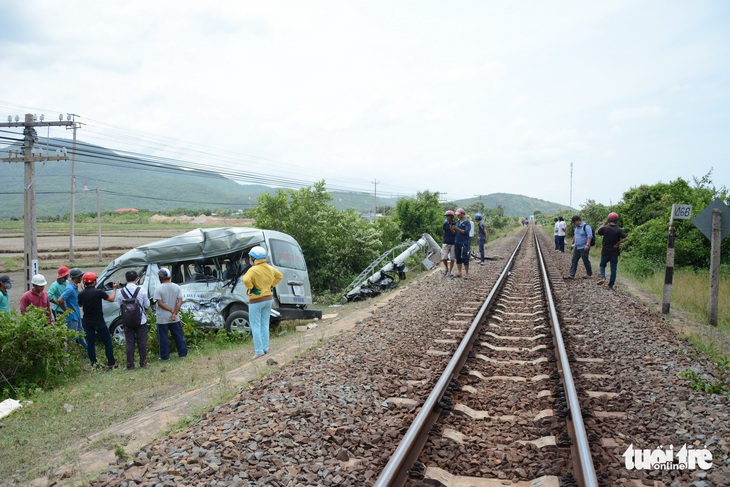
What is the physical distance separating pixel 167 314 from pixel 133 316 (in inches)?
23.4

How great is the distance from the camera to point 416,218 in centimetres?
3112

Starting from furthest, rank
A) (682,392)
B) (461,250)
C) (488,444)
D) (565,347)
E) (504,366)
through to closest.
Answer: (461,250) → (565,347) → (504,366) → (682,392) → (488,444)

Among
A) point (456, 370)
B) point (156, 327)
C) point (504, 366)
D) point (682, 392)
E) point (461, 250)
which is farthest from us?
point (461, 250)

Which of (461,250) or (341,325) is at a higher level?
(461,250)

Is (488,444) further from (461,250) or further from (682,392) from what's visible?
(461,250)

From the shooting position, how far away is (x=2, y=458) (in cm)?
570

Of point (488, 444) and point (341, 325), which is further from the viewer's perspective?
point (341, 325)

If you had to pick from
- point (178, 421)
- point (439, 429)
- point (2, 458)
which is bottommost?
point (2, 458)

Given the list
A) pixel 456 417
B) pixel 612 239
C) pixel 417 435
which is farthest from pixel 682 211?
pixel 417 435

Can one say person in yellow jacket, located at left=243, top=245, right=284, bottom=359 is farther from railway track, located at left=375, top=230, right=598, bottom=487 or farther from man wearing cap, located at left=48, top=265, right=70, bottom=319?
man wearing cap, located at left=48, top=265, right=70, bottom=319

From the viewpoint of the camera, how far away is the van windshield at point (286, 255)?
38.6 ft

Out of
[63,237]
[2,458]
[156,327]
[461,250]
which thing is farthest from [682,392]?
[63,237]

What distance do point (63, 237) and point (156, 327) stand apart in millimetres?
49341

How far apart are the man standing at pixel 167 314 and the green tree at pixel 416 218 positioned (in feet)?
70.7
